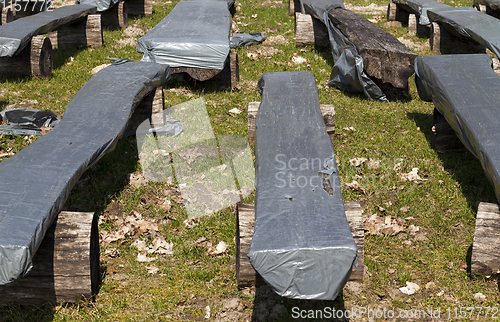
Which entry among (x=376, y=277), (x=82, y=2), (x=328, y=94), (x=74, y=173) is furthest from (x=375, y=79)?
(x=82, y=2)

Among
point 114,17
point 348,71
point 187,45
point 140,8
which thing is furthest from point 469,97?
point 140,8

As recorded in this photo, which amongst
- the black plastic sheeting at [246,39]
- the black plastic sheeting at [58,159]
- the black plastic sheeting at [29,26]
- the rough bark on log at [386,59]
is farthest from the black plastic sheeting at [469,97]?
the black plastic sheeting at [29,26]

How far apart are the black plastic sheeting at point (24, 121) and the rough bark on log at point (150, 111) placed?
1.26 metres

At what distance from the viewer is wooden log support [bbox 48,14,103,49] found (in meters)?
Answer: 10.3

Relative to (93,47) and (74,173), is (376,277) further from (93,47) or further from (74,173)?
(93,47)

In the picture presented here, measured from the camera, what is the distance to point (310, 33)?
10.8 metres

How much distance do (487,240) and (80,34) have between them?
9905 millimetres

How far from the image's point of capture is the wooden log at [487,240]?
3.88 m

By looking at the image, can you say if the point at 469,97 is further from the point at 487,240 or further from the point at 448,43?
the point at 448,43

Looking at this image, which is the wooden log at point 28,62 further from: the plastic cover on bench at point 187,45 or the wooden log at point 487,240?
the wooden log at point 487,240

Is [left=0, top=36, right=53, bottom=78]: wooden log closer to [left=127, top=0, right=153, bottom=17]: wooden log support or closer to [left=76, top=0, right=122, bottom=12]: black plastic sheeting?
[left=76, top=0, right=122, bottom=12]: black plastic sheeting

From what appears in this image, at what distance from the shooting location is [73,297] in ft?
12.0

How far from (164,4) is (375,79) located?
9.77m

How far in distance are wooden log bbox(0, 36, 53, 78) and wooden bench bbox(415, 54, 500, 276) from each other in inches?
273
